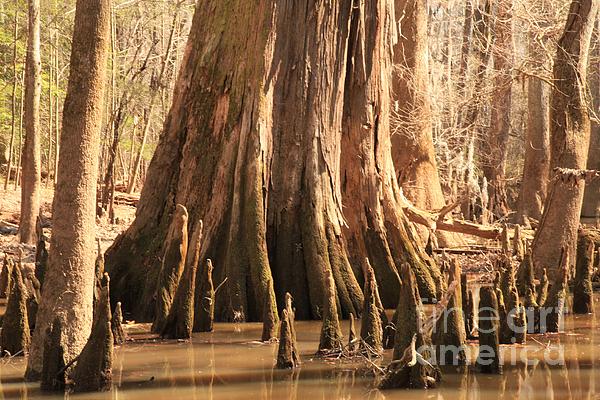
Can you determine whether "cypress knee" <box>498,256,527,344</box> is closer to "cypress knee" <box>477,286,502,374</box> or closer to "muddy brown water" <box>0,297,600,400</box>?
"muddy brown water" <box>0,297,600,400</box>

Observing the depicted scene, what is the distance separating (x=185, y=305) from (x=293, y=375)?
2.00 meters

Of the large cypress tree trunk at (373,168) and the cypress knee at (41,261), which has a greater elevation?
the large cypress tree trunk at (373,168)

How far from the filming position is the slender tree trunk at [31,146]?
60.5 feet

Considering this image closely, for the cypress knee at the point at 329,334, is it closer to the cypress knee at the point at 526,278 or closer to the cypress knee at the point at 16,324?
the cypress knee at the point at 16,324

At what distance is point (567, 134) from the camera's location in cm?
1416

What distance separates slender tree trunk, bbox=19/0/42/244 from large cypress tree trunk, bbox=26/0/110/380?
1078 cm

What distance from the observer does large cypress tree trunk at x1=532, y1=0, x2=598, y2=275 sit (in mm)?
13719

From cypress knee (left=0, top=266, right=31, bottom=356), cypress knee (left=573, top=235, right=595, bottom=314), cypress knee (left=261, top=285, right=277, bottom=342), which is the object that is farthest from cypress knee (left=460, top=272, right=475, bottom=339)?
cypress knee (left=0, top=266, right=31, bottom=356)

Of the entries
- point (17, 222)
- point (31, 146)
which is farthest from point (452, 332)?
point (17, 222)

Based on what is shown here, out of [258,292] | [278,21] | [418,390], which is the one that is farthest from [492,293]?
[278,21]

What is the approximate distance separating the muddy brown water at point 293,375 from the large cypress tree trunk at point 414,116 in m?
8.53

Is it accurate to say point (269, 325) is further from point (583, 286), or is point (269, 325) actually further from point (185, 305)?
point (583, 286)

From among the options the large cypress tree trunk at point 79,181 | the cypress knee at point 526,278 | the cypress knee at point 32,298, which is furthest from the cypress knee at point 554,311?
the cypress knee at point 32,298

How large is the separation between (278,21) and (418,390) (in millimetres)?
5866
